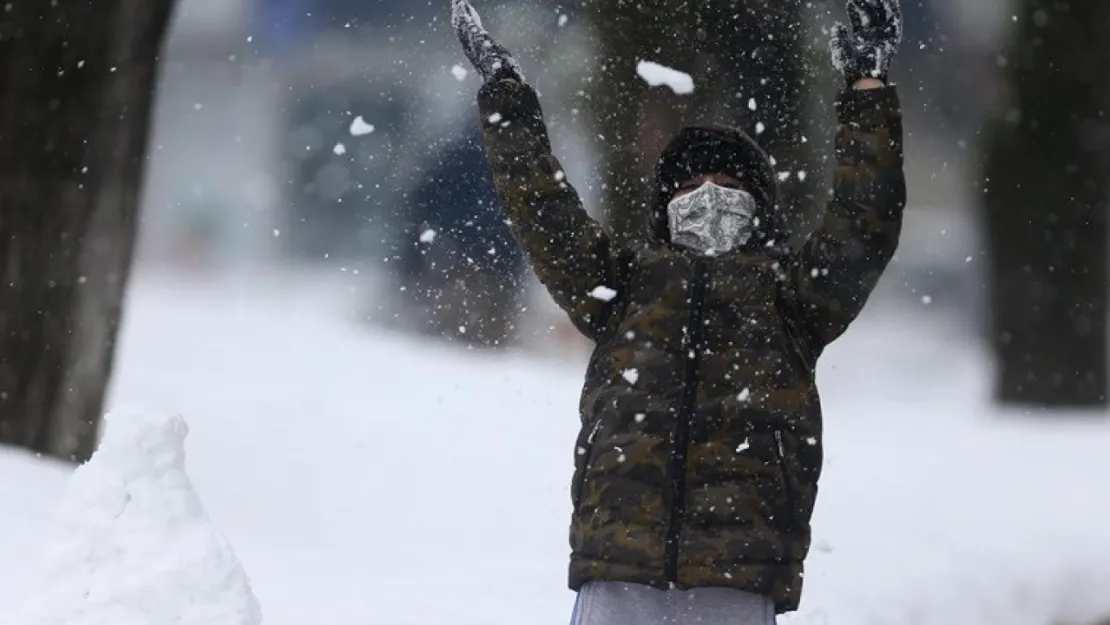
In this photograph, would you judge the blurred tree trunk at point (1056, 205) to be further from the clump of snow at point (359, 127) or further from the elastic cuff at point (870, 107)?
the elastic cuff at point (870, 107)

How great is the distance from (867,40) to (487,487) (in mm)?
4255

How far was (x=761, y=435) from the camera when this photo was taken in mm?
2447

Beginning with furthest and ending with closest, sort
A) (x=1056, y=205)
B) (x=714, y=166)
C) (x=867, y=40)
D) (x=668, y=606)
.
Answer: (x=1056, y=205)
(x=714, y=166)
(x=867, y=40)
(x=668, y=606)

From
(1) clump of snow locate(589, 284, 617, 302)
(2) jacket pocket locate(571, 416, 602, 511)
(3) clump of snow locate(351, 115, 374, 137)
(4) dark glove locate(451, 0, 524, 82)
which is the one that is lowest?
(2) jacket pocket locate(571, 416, 602, 511)

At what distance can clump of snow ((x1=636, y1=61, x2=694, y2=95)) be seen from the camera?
7.08 metres

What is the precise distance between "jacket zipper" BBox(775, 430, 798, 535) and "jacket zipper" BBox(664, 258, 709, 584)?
0.16 metres

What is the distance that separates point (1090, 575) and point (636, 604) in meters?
3.99

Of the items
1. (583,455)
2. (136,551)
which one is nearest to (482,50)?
(583,455)

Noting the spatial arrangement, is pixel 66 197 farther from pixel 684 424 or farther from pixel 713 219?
pixel 684 424

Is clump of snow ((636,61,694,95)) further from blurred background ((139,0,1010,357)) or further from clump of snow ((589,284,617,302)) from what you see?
clump of snow ((589,284,617,302))

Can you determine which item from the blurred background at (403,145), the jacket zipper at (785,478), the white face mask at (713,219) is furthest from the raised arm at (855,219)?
the blurred background at (403,145)

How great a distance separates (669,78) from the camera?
7.18 m

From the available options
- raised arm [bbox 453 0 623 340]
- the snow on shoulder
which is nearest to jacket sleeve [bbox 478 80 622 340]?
raised arm [bbox 453 0 623 340]

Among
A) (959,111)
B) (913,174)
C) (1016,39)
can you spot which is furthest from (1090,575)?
(913,174)
